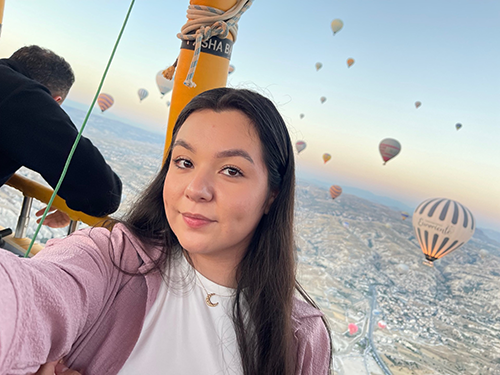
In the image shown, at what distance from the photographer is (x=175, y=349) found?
0.65 m

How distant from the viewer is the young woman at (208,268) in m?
0.62

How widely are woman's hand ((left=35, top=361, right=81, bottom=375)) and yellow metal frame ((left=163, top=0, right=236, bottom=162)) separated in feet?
1.89

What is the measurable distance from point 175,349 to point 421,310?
21.7m

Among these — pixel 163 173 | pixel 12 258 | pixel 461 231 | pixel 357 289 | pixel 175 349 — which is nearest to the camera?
pixel 12 258

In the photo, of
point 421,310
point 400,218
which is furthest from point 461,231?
point 421,310

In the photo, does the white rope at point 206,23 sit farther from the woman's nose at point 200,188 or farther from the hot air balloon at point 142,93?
the hot air balloon at point 142,93

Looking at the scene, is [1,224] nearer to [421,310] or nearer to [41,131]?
[41,131]

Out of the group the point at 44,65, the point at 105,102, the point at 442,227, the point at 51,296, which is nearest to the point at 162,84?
the point at 105,102

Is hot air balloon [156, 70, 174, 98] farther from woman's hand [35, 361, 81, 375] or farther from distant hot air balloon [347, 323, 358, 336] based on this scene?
distant hot air balloon [347, 323, 358, 336]

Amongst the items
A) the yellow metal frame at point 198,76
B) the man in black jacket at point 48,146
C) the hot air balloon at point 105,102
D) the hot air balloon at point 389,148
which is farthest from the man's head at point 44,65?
the hot air balloon at point 389,148

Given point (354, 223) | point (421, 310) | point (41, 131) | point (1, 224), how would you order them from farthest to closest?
1. point (354, 223)
2. point (421, 310)
3. point (1, 224)
4. point (41, 131)

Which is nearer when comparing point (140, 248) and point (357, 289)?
point (140, 248)

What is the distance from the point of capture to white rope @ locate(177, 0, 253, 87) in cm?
98

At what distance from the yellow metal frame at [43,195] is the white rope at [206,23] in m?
0.49
